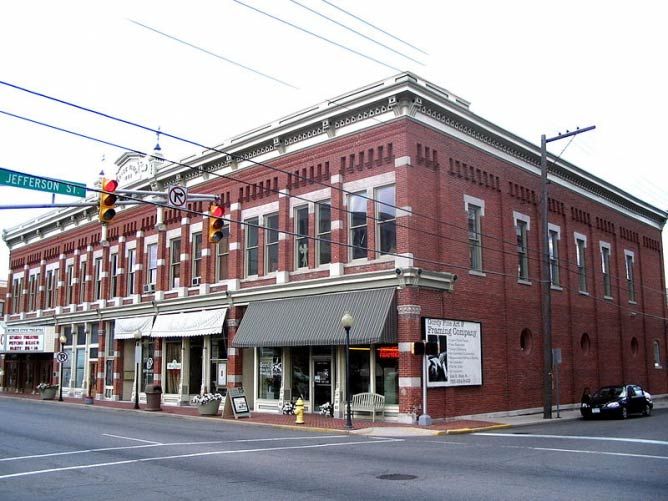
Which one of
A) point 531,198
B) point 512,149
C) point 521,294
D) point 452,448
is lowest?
point 452,448

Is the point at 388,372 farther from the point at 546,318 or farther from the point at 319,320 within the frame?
the point at 546,318

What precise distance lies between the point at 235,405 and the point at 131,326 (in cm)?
1320

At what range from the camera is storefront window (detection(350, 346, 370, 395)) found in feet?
82.1

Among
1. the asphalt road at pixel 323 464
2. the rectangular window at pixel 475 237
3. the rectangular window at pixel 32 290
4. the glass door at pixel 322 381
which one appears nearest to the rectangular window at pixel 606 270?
the rectangular window at pixel 475 237

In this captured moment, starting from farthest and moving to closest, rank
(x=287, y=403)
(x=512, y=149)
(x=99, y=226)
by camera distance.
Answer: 1. (x=99, y=226)
2. (x=512, y=149)
3. (x=287, y=403)

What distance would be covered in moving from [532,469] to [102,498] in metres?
7.55

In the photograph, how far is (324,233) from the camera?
2703 centimetres

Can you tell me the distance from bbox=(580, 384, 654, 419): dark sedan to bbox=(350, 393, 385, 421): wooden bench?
8831 mm

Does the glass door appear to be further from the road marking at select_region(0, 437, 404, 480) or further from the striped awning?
the road marking at select_region(0, 437, 404, 480)

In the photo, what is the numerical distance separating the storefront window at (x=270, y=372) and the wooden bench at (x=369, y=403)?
15.1 feet

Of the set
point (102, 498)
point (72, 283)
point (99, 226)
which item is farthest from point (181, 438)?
point (72, 283)

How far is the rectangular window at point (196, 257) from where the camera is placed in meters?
33.6

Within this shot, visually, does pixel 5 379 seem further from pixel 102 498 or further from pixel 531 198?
pixel 102 498

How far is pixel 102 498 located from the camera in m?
10.0
